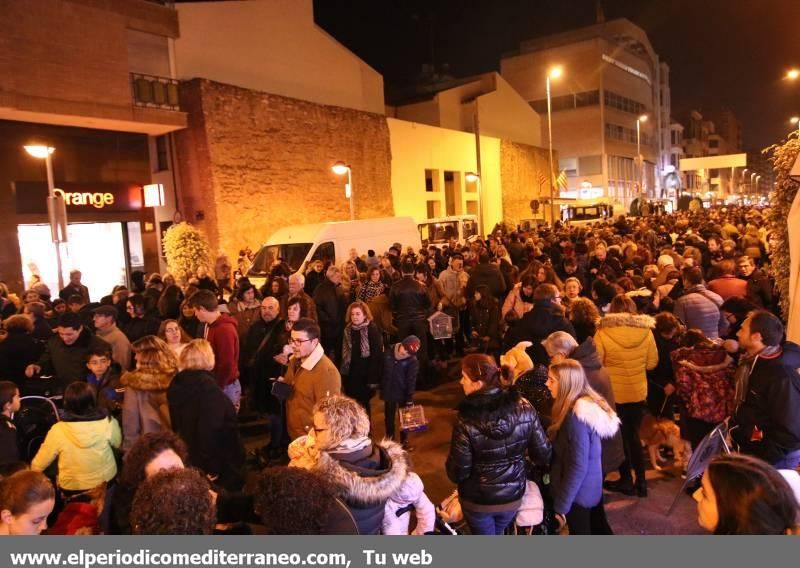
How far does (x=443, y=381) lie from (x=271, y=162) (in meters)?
14.1

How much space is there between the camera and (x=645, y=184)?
236 feet

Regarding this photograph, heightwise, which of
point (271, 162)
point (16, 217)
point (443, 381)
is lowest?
point (443, 381)

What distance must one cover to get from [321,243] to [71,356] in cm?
832

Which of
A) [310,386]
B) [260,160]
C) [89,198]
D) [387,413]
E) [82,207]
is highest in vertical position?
[260,160]

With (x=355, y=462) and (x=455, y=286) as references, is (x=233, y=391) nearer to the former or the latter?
(x=355, y=462)

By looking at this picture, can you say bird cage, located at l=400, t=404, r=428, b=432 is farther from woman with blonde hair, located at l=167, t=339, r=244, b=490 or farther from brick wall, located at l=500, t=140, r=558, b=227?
brick wall, located at l=500, t=140, r=558, b=227

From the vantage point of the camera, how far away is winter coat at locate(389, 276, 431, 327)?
8.11m

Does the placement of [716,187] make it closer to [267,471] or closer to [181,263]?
[181,263]

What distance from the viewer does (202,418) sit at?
13.7ft

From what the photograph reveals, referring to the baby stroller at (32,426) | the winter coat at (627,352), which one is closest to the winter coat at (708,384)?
the winter coat at (627,352)

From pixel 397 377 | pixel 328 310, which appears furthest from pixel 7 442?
pixel 328 310

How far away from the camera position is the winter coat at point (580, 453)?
3650mm

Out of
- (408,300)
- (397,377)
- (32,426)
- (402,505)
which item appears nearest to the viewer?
(402,505)
